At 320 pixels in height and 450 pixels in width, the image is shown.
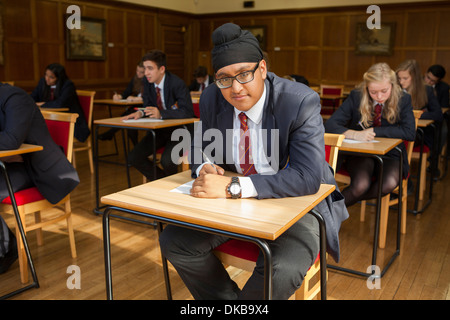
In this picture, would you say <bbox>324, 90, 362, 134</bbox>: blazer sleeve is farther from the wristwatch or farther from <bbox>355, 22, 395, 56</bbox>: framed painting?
<bbox>355, 22, 395, 56</bbox>: framed painting

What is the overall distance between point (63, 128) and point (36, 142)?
9.6 inches

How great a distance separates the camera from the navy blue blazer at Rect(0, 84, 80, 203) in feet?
7.61

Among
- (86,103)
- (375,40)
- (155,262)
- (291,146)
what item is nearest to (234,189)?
(291,146)

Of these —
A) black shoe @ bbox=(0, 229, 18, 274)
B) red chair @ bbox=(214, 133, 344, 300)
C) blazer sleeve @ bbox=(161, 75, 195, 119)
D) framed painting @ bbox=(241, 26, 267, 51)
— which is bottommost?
black shoe @ bbox=(0, 229, 18, 274)

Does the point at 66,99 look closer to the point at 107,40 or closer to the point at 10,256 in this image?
the point at 10,256

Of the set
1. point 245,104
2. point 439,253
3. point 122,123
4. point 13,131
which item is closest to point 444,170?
point 439,253

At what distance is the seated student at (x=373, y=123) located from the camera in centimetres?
284

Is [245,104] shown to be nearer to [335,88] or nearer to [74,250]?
[74,250]

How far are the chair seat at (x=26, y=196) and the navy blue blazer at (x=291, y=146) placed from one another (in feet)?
3.75

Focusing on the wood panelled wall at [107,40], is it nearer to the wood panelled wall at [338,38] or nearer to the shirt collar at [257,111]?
the wood panelled wall at [338,38]

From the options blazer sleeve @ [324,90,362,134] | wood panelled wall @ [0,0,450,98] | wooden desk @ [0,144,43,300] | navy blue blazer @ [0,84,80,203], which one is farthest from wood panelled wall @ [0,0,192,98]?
blazer sleeve @ [324,90,362,134]

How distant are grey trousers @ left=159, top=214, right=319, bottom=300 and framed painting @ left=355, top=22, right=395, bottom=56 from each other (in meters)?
9.45

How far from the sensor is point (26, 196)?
2.37 m

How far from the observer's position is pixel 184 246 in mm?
1670
